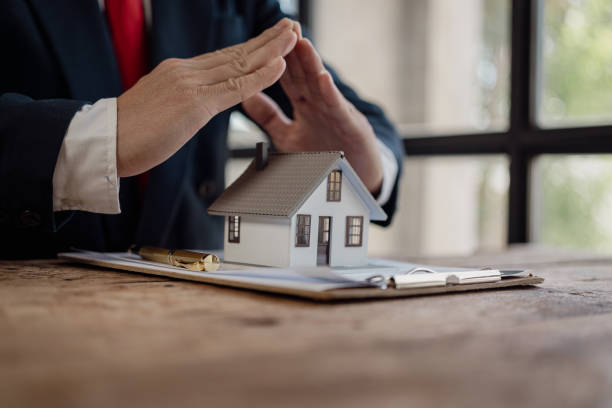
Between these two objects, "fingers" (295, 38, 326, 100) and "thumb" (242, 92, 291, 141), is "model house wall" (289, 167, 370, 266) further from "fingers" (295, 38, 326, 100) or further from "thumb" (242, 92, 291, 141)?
"thumb" (242, 92, 291, 141)

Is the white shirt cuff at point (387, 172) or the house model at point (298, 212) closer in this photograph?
the house model at point (298, 212)

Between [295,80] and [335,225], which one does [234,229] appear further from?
[295,80]

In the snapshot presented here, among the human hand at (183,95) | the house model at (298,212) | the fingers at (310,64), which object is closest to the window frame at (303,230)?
the house model at (298,212)

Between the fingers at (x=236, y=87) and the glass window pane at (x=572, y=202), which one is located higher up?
the fingers at (x=236, y=87)

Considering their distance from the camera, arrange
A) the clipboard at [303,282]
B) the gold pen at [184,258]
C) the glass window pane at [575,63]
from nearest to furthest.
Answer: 1. the clipboard at [303,282]
2. the gold pen at [184,258]
3. the glass window pane at [575,63]

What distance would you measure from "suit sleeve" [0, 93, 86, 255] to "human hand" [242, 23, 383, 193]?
38cm

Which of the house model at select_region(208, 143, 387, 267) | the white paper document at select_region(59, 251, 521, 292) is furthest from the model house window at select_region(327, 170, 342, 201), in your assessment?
the white paper document at select_region(59, 251, 521, 292)

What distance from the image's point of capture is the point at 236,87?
0.91 m

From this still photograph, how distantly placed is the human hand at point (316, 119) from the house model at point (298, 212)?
7.8 inches

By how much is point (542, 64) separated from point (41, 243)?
1582mm

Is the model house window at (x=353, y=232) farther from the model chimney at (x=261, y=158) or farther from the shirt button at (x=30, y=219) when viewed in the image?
the shirt button at (x=30, y=219)

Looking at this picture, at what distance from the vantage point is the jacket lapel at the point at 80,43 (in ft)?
3.84

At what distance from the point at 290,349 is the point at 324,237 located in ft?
1.50

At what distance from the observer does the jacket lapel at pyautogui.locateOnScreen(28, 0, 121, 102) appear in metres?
1.17
